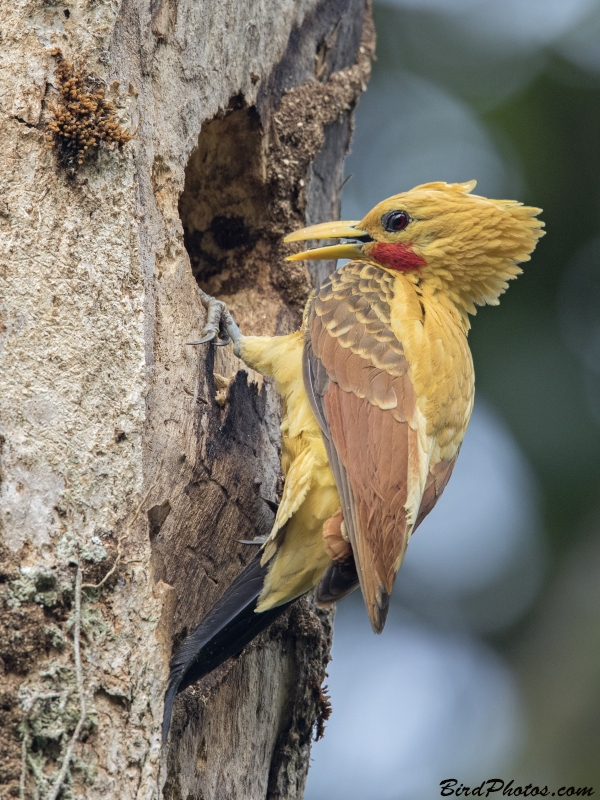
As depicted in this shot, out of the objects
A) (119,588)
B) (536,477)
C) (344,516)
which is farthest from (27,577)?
(536,477)

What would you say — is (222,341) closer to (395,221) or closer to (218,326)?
(218,326)

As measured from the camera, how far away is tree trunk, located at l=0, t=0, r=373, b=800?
104 inches

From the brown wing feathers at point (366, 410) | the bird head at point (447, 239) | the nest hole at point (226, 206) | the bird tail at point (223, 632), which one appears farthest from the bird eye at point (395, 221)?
the bird tail at point (223, 632)

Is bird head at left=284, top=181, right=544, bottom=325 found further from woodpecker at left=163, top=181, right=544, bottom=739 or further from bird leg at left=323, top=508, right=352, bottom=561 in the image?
bird leg at left=323, top=508, right=352, bottom=561

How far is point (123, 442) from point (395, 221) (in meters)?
2.02

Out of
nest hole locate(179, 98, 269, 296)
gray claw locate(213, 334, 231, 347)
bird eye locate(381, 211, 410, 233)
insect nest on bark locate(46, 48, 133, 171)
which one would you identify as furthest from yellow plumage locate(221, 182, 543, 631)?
insect nest on bark locate(46, 48, 133, 171)

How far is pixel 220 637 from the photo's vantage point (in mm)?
3023

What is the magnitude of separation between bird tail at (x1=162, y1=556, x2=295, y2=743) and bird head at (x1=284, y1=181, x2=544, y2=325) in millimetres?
1624

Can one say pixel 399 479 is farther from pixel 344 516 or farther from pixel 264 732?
pixel 264 732

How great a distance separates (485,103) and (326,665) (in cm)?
427

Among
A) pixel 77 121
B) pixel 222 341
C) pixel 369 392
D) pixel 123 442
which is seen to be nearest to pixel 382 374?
pixel 369 392

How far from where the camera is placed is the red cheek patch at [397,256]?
168 inches

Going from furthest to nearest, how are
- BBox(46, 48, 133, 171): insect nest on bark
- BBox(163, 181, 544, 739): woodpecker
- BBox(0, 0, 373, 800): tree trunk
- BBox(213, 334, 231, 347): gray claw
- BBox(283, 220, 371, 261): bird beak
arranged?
1. BBox(283, 220, 371, 261): bird beak
2. BBox(213, 334, 231, 347): gray claw
3. BBox(163, 181, 544, 739): woodpecker
4. BBox(46, 48, 133, 171): insect nest on bark
5. BBox(0, 0, 373, 800): tree trunk

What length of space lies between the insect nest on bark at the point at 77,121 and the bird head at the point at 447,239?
1.26 m
